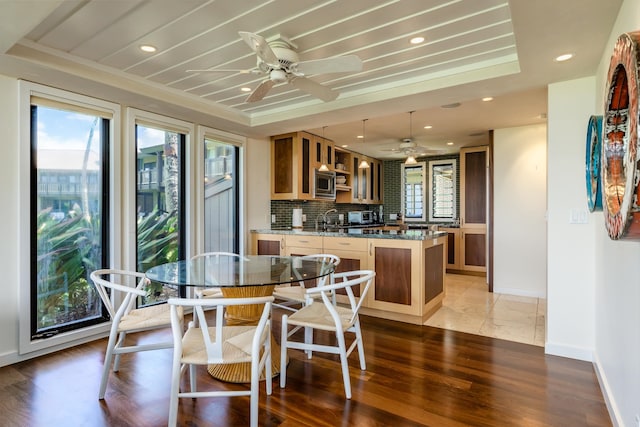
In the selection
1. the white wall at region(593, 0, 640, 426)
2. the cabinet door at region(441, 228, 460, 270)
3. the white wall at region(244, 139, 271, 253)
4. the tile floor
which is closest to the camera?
the white wall at region(593, 0, 640, 426)

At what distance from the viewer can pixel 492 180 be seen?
195 inches

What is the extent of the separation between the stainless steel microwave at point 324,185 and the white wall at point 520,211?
2517 millimetres

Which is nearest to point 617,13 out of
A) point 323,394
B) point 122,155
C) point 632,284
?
point 632,284

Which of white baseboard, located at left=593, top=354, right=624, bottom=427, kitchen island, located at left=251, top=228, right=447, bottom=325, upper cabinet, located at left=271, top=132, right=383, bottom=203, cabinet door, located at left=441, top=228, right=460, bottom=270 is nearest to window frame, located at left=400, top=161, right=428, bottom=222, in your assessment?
cabinet door, located at left=441, top=228, right=460, bottom=270

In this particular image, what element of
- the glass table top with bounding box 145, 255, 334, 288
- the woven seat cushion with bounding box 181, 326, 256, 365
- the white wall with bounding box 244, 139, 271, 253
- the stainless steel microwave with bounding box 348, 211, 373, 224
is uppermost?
the white wall with bounding box 244, 139, 271, 253

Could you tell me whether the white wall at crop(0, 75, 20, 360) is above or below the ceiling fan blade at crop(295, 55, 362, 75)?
below

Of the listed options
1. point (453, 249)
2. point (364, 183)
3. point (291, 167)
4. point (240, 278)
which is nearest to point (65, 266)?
point (240, 278)

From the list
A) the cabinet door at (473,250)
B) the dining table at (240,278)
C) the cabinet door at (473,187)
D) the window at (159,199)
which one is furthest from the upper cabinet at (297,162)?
the cabinet door at (473,250)

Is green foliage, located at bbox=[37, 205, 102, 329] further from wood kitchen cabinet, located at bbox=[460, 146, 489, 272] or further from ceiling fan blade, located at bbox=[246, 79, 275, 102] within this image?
wood kitchen cabinet, located at bbox=[460, 146, 489, 272]

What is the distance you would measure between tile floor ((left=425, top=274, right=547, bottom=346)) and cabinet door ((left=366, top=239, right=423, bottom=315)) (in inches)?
13.7

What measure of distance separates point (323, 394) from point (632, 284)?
1.80 m

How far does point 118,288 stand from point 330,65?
1.97 metres

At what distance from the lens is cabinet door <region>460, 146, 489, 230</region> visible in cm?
601

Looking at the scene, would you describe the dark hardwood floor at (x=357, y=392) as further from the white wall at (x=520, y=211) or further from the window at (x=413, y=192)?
the window at (x=413, y=192)
